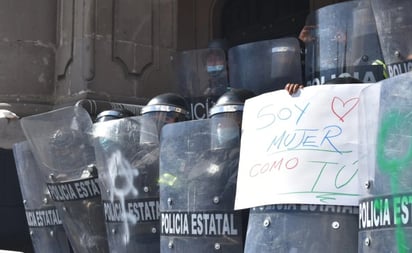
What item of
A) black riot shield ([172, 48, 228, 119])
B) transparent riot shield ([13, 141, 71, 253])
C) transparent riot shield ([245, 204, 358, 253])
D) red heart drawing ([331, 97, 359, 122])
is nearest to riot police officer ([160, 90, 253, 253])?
transparent riot shield ([245, 204, 358, 253])

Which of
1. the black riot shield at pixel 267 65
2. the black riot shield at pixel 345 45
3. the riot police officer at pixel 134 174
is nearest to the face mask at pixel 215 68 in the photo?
the black riot shield at pixel 267 65

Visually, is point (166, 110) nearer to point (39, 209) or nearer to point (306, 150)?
point (306, 150)

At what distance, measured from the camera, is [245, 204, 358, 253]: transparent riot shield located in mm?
3006

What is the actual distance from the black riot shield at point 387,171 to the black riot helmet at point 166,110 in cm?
149

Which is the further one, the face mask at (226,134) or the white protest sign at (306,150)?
the face mask at (226,134)

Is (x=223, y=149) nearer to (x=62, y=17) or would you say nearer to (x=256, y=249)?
(x=256, y=249)

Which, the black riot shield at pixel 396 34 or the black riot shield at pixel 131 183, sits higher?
the black riot shield at pixel 396 34

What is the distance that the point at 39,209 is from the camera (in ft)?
16.5

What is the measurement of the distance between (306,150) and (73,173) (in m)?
1.91

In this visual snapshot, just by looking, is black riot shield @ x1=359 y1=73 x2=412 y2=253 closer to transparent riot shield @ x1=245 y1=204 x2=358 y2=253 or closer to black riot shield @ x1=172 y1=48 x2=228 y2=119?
transparent riot shield @ x1=245 y1=204 x2=358 y2=253

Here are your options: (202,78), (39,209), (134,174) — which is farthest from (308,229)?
(39,209)

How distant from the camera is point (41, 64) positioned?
6.75 metres

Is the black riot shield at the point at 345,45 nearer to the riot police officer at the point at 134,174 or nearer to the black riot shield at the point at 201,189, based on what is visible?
the black riot shield at the point at 201,189

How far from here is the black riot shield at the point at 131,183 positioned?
4.09m
